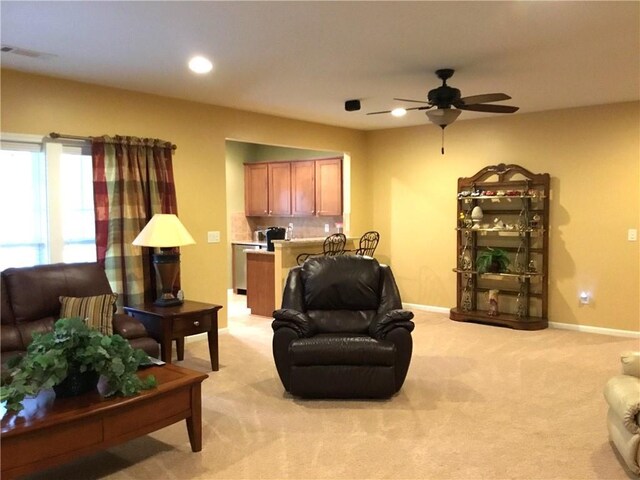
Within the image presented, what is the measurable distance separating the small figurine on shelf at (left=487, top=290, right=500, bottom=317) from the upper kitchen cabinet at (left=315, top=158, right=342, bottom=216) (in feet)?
8.17

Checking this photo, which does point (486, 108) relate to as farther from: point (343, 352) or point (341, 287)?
point (343, 352)

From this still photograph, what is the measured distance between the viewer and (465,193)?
673cm

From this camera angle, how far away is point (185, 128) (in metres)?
5.50

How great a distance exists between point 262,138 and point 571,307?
4.05 metres

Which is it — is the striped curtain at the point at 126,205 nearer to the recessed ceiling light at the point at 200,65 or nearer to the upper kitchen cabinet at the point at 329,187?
the recessed ceiling light at the point at 200,65

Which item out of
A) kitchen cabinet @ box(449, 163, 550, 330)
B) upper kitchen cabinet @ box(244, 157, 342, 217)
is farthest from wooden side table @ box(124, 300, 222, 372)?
upper kitchen cabinet @ box(244, 157, 342, 217)

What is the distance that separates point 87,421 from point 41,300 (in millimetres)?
1614

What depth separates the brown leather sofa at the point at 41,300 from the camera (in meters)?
3.63

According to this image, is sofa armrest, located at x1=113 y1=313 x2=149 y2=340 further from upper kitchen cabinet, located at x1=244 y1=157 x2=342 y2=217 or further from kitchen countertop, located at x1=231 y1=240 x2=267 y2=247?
kitchen countertop, located at x1=231 y1=240 x2=267 y2=247

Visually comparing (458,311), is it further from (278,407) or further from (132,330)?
(132,330)

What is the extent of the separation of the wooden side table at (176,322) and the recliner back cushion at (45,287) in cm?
43

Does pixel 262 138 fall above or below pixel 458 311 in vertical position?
above

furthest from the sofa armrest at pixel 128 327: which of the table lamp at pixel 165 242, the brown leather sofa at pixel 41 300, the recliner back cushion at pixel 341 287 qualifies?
the recliner back cushion at pixel 341 287

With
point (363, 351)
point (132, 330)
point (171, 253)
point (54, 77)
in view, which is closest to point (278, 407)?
point (363, 351)
